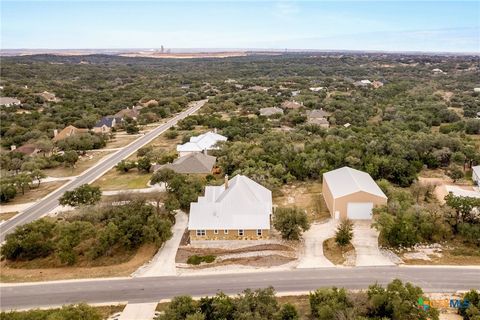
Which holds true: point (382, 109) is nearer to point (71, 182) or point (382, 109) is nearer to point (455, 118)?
point (455, 118)

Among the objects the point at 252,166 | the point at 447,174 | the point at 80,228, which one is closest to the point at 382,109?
the point at 447,174

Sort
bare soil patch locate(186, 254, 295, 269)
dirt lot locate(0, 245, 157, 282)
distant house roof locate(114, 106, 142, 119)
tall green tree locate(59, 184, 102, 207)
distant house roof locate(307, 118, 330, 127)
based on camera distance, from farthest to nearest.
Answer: distant house roof locate(114, 106, 142, 119) → distant house roof locate(307, 118, 330, 127) → tall green tree locate(59, 184, 102, 207) → bare soil patch locate(186, 254, 295, 269) → dirt lot locate(0, 245, 157, 282)

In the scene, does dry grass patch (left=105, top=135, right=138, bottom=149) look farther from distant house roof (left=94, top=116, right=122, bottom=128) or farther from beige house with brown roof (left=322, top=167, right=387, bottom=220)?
beige house with brown roof (left=322, top=167, right=387, bottom=220)

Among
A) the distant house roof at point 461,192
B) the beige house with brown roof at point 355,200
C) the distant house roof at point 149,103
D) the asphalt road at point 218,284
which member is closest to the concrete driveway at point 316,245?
the asphalt road at point 218,284

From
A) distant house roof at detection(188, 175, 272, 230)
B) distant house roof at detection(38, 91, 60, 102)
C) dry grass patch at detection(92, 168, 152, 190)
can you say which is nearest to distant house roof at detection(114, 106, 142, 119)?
distant house roof at detection(38, 91, 60, 102)

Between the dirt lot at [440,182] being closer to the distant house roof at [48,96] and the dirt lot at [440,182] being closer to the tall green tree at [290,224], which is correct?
the tall green tree at [290,224]

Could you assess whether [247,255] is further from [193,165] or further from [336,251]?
[193,165]
